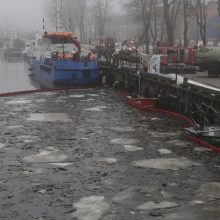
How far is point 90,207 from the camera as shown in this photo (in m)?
8.76

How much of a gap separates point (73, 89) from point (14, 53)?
49251 millimetres

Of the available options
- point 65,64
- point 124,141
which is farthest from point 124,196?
point 65,64

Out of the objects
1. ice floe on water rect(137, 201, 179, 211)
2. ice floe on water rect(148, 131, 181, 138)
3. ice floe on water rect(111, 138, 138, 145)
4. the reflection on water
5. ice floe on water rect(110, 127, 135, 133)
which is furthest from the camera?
the reflection on water

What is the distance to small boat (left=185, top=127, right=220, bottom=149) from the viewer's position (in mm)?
13000

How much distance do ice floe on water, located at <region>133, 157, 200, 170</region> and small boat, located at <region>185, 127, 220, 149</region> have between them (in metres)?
1.42

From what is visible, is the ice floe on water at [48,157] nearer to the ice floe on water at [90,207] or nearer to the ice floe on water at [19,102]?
the ice floe on water at [90,207]

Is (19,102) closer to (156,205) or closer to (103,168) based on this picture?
(103,168)

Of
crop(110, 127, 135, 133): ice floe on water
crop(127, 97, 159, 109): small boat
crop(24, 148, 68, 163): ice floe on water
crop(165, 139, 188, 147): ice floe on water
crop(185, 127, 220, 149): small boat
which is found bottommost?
crop(24, 148, 68, 163): ice floe on water

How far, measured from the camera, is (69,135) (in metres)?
14.8

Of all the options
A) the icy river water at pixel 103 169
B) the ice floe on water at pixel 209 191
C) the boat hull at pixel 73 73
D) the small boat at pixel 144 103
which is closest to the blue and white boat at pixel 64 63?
the boat hull at pixel 73 73

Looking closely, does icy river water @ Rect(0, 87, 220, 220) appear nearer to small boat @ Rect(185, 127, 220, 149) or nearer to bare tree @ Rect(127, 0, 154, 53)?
small boat @ Rect(185, 127, 220, 149)

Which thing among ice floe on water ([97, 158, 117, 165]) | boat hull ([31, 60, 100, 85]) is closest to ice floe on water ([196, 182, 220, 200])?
ice floe on water ([97, 158, 117, 165])

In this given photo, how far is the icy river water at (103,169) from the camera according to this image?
28.6 ft

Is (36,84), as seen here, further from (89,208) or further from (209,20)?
(209,20)
